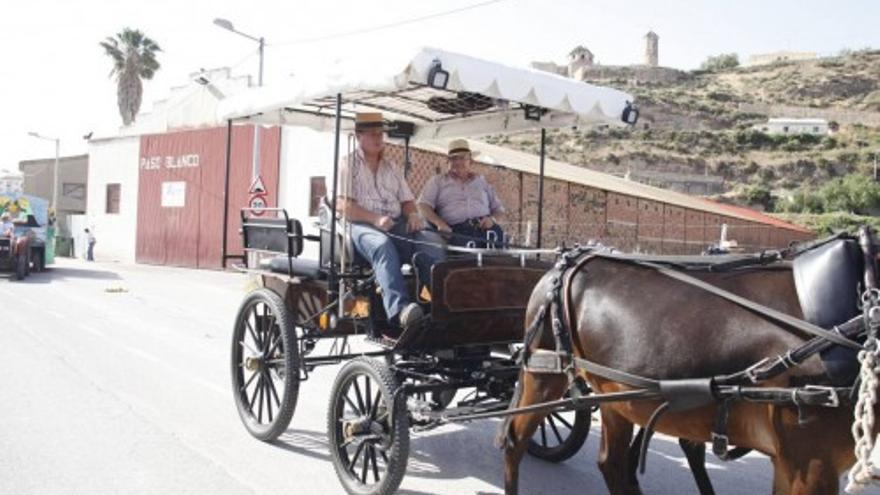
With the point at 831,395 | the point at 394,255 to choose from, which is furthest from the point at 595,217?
the point at 831,395

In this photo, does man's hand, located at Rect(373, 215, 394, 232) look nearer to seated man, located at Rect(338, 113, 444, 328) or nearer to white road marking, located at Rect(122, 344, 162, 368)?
seated man, located at Rect(338, 113, 444, 328)

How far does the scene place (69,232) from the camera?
1678 inches

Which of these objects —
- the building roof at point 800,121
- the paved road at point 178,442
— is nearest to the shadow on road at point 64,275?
the paved road at point 178,442

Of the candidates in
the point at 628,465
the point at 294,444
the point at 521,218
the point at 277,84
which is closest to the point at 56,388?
the point at 294,444

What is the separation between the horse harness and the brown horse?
42mm

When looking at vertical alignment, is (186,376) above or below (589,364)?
below

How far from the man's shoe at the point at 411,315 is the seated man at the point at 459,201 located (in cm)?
142

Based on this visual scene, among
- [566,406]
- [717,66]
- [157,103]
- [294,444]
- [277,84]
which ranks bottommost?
[294,444]

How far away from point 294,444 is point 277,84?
263 centimetres

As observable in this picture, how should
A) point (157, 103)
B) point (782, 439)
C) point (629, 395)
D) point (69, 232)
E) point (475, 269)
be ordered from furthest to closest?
point (69, 232) → point (157, 103) → point (475, 269) → point (629, 395) → point (782, 439)

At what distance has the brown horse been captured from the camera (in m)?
3.02

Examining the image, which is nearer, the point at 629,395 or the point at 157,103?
the point at 629,395

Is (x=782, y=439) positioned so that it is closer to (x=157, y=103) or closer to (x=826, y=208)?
(x=157, y=103)

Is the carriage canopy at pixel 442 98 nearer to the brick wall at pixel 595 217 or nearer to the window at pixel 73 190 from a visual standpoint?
the brick wall at pixel 595 217
